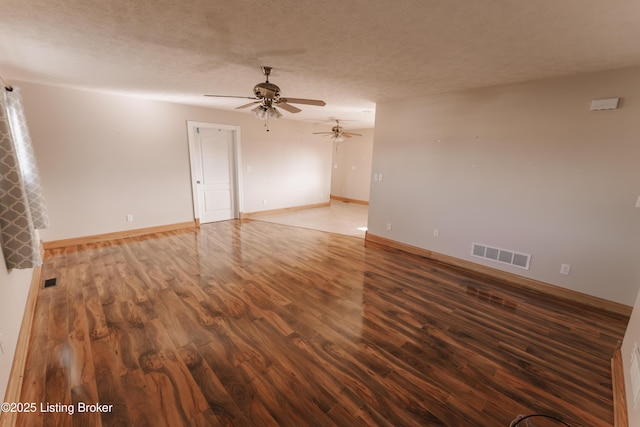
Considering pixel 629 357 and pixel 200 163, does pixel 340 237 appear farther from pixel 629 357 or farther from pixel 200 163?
pixel 629 357

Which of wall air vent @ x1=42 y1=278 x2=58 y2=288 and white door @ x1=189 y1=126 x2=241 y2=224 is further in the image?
white door @ x1=189 y1=126 x2=241 y2=224

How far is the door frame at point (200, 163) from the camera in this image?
5.25 m

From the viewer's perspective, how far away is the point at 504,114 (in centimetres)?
323

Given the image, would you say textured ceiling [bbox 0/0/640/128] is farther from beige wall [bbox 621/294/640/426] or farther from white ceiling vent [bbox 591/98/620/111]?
beige wall [bbox 621/294/640/426]

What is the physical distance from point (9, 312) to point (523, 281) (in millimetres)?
4885

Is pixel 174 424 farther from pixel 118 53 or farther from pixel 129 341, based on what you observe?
pixel 118 53

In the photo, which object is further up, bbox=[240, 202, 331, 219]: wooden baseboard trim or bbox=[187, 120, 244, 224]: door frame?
bbox=[187, 120, 244, 224]: door frame

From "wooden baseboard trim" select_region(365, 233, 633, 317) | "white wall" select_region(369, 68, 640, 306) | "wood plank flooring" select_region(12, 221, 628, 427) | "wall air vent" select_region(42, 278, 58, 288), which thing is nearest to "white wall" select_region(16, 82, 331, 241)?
"wood plank flooring" select_region(12, 221, 628, 427)

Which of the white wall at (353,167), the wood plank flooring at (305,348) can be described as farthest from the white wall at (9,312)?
the white wall at (353,167)

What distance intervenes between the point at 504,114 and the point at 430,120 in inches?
36.3

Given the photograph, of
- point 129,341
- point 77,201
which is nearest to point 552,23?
point 129,341

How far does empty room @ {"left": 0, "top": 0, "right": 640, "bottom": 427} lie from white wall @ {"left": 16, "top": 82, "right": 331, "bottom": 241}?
0.10 ft

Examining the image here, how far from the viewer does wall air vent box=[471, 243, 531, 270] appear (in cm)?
326

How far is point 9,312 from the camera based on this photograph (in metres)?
1.78
